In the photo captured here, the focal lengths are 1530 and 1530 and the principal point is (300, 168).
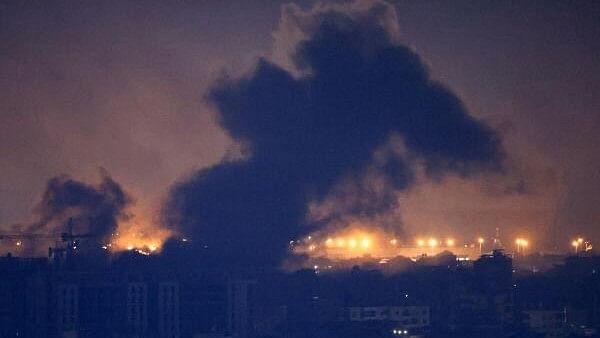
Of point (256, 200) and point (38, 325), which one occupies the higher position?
point (256, 200)

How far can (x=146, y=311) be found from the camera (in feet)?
267

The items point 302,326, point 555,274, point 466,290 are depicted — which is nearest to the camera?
point 302,326

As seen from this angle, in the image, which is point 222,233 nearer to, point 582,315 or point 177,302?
point 177,302

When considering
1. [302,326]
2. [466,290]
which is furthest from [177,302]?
[466,290]

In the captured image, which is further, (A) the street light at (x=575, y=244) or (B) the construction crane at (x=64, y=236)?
(A) the street light at (x=575, y=244)

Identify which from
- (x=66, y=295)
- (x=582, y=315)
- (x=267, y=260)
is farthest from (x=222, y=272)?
(x=582, y=315)

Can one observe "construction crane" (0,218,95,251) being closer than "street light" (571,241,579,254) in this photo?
Yes

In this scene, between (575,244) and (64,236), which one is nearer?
(64,236)

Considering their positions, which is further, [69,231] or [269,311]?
[69,231]

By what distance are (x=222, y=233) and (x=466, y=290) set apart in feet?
45.9

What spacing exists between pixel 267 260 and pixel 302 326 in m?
6.85

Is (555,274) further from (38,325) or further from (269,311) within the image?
(38,325)

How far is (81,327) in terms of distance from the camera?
81750 millimetres

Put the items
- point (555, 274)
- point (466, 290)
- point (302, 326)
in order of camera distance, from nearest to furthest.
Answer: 1. point (302, 326)
2. point (466, 290)
3. point (555, 274)
